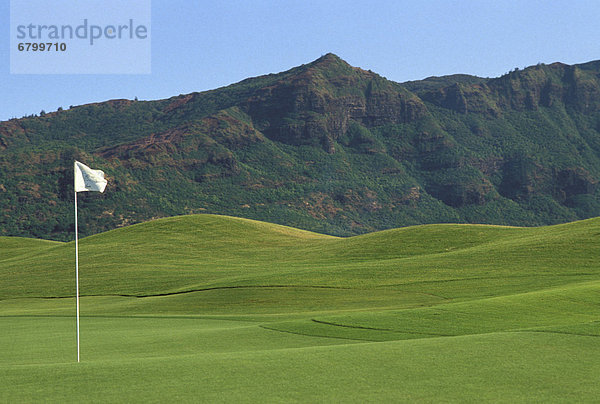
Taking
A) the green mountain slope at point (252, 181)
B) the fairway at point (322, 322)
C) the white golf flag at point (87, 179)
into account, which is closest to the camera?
the fairway at point (322, 322)

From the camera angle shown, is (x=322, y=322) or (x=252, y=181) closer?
(x=322, y=322)

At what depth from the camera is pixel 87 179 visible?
55.5 ft

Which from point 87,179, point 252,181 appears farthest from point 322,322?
point 252,181

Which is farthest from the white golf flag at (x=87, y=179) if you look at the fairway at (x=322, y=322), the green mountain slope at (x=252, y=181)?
the green mountain slope at (x=252, y=181)

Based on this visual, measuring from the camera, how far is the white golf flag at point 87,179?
16562 mm

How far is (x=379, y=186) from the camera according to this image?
591ft

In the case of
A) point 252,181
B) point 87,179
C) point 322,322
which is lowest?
point 322,322

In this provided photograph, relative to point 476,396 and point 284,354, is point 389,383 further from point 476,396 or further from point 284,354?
point 284,354

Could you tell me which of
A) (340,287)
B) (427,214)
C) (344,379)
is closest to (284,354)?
(344,379)

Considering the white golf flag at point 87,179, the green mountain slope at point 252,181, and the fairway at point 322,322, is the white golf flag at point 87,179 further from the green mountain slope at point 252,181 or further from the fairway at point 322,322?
the green mountain slope at point 252,181

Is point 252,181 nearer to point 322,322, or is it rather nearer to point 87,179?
point 322,322

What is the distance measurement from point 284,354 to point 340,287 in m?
24.7

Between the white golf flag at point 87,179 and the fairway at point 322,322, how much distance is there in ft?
14.9

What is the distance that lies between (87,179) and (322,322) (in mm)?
9259
